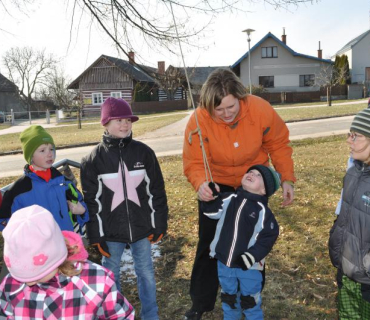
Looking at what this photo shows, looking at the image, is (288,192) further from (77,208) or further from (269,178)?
(77,208)

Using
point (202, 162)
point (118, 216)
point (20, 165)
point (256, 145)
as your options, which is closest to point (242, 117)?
point (256, 145)

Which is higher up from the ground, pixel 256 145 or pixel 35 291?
pixel 256 145

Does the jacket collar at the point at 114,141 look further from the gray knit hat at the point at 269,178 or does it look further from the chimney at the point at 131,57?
the chimney at the point at 131,57

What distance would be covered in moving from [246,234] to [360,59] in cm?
4684

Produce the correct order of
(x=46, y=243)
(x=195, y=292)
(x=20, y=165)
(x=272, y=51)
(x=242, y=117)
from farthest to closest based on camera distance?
(x=272, y=51) < (x=20, y=165) < (x=195, y=292) < (x=242, y=117) < (x=46, y=243)

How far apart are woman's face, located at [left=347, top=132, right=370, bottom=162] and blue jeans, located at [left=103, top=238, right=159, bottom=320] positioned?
1670 millimetres

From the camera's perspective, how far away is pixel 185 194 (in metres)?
7.12

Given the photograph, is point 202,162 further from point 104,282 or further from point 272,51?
point 272,51

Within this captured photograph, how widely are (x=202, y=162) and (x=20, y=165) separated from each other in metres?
10.1

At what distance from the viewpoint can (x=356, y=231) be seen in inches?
94.2

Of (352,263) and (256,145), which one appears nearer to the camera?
(352,263)

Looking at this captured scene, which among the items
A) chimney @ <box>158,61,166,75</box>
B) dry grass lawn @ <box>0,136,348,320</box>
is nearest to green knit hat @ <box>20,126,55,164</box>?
dry grass lawn @ <box>0,136,348,320</box>

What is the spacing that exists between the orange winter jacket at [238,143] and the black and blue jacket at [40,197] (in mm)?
987

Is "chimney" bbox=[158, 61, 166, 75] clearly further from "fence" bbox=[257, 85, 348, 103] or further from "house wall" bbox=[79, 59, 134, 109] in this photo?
"house wall" bbox=[79, 59, 134, 109]
